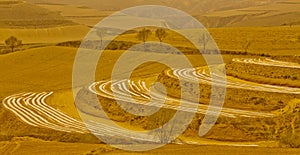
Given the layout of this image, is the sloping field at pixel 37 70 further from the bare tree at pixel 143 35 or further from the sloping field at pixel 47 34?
the sloping field at pixel 47 34

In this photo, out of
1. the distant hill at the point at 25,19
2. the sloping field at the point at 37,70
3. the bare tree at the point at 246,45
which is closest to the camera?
the sloping field at the point at 37,70

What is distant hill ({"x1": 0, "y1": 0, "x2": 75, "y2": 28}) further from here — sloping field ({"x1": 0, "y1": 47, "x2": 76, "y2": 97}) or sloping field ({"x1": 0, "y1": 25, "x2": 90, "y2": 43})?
sloping field ({"x1": 0, "y1": 47, "x2": 76, "y2": 97})

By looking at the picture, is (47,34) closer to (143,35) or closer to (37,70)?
(143,35)

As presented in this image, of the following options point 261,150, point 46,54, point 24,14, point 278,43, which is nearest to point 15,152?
point 261,150

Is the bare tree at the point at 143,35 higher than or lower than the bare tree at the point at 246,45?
higher

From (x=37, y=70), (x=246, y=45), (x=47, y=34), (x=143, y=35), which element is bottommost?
(x=37, y=70)

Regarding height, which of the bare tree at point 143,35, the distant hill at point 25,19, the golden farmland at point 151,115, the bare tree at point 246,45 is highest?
the distant hill at point 25,19

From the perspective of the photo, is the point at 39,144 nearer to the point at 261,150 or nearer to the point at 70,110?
the point at 261,150

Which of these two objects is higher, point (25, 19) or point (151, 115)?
point (25, 19)

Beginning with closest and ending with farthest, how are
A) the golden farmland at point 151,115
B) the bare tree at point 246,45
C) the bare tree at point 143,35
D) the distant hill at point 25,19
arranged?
the golden farmland at point 151,115
the bare tree at point 246,45
the bare tree at point 143,35
the distant hill at point 25,19

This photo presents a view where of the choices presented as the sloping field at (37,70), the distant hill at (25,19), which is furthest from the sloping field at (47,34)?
the sloping field at (37,70)

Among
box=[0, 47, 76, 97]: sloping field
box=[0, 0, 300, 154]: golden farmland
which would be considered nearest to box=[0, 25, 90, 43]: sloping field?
box=[0, 47, 76, 97]: sloping field

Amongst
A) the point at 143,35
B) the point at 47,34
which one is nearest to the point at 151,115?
the point at 143,35

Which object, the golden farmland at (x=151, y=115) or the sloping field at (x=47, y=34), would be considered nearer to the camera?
the golden farmland at (x=151, y=115)
